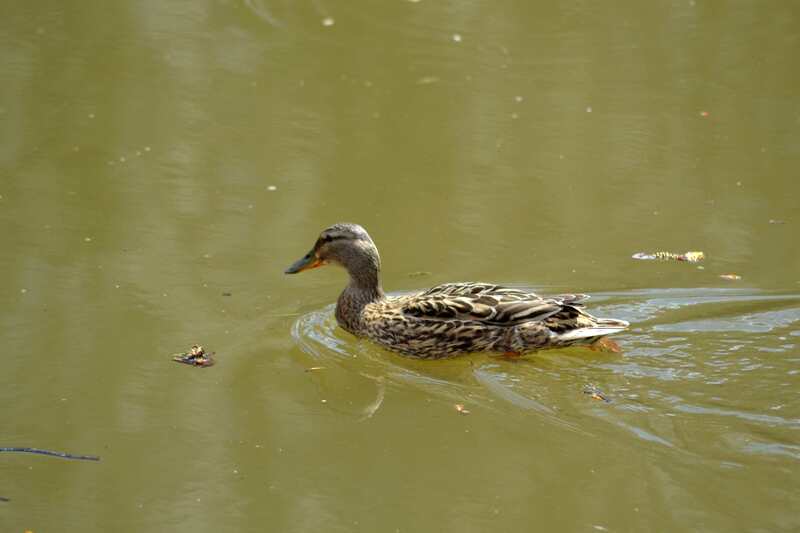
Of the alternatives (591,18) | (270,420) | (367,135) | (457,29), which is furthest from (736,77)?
(270,420)

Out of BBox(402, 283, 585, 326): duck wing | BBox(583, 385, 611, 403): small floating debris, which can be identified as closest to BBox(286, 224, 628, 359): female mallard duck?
BBox(402, 283, 585, 326): duck wing

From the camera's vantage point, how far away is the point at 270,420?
6035mm

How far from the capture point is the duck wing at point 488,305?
705 centimetres

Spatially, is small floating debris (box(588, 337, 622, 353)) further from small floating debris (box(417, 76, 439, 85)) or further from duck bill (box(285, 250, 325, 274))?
small floating debris (box(417, 76, 439, 85))

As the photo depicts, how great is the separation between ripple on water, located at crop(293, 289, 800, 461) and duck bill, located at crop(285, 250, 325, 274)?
13.0 inches

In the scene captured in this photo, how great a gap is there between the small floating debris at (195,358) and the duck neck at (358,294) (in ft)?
3.83

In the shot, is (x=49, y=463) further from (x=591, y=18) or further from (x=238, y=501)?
(x=591, y=18)

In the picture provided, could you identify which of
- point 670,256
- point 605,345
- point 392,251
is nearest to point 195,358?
point 392,251

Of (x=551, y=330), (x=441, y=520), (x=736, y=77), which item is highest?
(x=736, y=77)

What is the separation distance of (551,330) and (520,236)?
1.48 m

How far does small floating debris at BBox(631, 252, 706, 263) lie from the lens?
26.6ft

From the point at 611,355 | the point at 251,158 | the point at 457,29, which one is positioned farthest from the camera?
the point at 457,29

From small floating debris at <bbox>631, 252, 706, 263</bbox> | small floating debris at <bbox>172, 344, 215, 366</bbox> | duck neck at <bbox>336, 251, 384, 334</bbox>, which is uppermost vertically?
small floating debris at <bbox>631, 252, 706, 263</bbox>

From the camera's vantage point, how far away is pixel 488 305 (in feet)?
23.4
